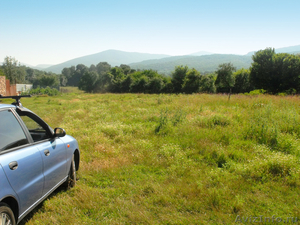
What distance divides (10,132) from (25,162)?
460mm

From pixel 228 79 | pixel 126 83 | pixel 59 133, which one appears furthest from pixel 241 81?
pixel 59 133

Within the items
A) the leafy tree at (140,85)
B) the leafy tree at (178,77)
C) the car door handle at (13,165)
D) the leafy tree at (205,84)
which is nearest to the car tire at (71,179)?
the car door handle at (13,165)

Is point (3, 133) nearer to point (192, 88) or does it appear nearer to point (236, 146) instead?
point (236, 146)

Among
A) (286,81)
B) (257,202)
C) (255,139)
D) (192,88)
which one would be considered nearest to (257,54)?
(286,81)

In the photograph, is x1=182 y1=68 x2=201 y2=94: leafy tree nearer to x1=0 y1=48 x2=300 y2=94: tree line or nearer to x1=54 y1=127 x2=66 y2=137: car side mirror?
x1=0 y1=48 x2=300 y2=94: tree line

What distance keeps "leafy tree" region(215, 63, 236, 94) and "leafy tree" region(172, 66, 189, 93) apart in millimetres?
8398

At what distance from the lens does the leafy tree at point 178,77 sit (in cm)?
5172

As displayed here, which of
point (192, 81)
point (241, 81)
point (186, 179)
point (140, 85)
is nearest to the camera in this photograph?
point (186, 179)

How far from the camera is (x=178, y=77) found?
52.3 meters

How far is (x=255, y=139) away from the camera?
269 inches

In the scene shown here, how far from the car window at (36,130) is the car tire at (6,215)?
135 cm

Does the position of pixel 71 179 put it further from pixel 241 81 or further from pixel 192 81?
pixel 241 81

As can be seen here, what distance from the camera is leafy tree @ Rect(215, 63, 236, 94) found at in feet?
153

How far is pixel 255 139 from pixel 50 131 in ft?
20.6
